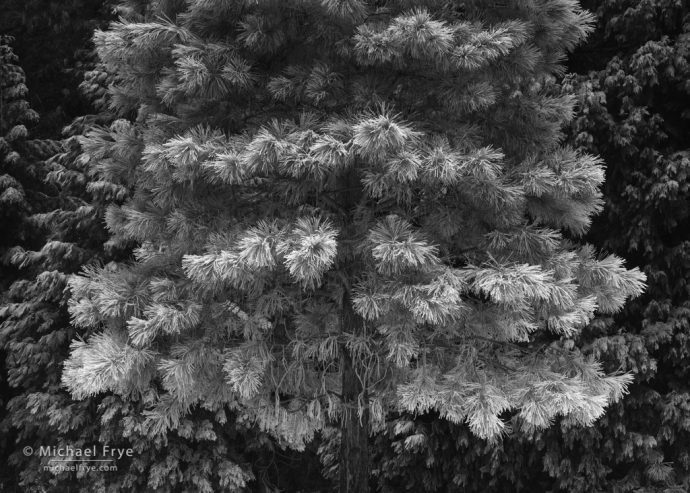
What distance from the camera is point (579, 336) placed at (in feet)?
15.0

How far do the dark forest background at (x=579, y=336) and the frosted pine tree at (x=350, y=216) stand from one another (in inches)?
67.0

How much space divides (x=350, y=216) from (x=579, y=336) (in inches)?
92.4

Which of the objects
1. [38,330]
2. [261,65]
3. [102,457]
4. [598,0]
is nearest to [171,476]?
[102,457]

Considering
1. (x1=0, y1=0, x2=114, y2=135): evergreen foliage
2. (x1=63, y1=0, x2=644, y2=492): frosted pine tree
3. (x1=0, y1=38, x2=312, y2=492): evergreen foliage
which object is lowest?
(x1=0, y1=38, x2=312, y2=492): evergreen foliage

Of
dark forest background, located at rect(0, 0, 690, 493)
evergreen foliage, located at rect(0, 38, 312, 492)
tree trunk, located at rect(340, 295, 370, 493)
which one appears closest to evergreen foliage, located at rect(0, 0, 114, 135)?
dark forest background, located at rect(0, 0, 690, 493)

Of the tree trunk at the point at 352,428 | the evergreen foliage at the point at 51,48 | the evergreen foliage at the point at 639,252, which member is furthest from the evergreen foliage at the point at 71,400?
the tree trunk at the point at 352,428

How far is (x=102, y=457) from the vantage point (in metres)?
5.20

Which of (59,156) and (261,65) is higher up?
(261,65)

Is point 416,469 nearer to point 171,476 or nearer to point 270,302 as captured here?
point 171,476

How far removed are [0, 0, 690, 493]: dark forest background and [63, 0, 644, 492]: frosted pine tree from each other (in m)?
1.70

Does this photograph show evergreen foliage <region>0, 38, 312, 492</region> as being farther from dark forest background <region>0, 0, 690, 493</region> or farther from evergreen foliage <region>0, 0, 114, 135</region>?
evergreen foliage <region>0, 0, 114, 135</region>

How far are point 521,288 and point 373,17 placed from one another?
A: 1.32 metres

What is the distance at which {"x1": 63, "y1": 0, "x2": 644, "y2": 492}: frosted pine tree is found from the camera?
2.49m

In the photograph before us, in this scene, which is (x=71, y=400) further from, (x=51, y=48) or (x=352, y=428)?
(x=51, y=48)
